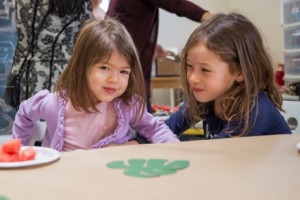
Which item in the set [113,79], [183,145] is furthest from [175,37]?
[183,145]

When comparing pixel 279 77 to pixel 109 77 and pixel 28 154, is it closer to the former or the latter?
pixel 109 77

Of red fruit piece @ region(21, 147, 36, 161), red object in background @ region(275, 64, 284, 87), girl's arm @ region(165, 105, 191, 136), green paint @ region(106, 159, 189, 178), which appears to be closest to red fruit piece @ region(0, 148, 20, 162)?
red fruit piece @ region(21, 147, 36, 161)

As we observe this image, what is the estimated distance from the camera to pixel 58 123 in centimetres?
103

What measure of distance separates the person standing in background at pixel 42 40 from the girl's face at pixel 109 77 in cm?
32

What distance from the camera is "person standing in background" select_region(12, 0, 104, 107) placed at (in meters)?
1.28

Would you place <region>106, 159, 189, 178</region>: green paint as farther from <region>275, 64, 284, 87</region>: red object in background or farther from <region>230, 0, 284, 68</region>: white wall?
<region>230, 0, 284, 68</region>: white wall

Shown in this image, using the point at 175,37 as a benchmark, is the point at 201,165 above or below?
below

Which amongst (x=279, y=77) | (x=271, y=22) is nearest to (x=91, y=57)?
(x=279, y=77)

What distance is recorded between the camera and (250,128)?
96 cm

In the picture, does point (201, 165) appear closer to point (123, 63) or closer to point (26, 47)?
point (123, 63)

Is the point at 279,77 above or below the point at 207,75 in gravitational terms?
below

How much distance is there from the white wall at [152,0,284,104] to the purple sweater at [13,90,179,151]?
2036mm

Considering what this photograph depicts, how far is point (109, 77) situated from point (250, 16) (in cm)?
216

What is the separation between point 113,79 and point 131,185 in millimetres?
551
